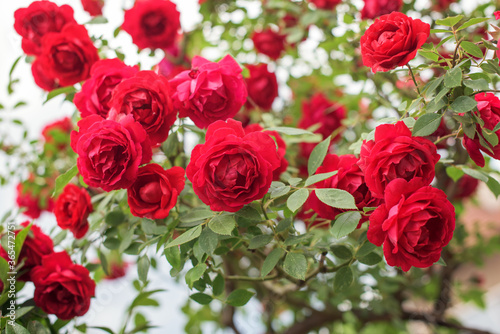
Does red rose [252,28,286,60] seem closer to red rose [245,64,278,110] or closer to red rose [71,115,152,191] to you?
red rose [245,64,278,110]

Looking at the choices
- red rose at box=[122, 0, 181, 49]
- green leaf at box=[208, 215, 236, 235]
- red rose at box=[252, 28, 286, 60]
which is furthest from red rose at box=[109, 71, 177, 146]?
red rose at box=[252, 28, 286, 60]

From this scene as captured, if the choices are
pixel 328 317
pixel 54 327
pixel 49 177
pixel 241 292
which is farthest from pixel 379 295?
pixel 49 177

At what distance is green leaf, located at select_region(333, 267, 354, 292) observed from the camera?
57 cm

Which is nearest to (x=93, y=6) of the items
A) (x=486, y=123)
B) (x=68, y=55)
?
(x=68, y=55)

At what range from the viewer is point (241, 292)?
0.61 metres

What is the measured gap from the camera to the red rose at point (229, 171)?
0.44 m

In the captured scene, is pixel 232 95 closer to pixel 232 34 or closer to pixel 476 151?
pixel 476 151

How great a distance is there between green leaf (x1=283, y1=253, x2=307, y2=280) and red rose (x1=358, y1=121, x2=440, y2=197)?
11 cm

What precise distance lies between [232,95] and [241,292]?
0.27 m

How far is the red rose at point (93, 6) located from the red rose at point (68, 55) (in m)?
0.23

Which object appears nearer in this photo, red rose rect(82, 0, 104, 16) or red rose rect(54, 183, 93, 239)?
red rose rect(54, 183, 93, 239)

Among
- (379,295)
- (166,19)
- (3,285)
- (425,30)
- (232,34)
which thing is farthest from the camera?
(232,34)

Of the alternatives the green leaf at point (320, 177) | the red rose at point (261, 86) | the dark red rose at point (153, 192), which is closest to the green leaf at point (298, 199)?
the green leaf at point (320, 177)

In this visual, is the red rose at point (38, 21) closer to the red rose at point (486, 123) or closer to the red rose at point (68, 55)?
the red rose at point (68, 55)
